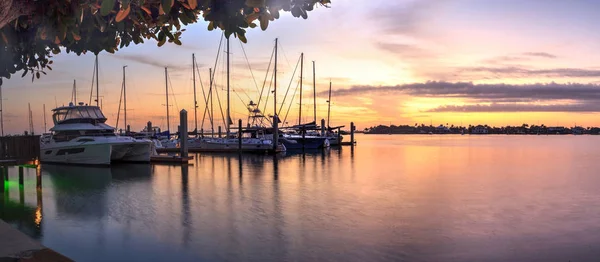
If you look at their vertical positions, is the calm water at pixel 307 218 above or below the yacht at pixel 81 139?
below

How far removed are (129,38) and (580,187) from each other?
25.3 metres

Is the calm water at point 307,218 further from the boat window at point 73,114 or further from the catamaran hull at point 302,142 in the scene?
the catamaran hull at point 302,142

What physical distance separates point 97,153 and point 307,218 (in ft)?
75.2

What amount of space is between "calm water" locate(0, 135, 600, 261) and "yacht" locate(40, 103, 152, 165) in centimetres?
580

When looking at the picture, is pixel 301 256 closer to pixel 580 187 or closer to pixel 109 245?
pixel 109 245

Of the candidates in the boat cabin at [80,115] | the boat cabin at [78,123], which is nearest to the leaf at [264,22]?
the boat cabin at [78,123]

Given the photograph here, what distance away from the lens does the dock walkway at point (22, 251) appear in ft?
22.2

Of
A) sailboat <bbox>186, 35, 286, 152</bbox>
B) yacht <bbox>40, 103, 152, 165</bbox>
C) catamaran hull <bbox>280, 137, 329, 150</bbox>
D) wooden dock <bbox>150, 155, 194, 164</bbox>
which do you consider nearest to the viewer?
yacht <bbox>40, 103, 152, 165</bbox>

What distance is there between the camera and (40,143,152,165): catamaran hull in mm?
32875

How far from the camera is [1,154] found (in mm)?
19000

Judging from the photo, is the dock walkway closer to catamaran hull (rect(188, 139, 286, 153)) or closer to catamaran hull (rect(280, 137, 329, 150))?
catamaran hull (rect(188, 139, 286, 153))

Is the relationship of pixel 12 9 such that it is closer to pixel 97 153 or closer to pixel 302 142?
pixel 97 153

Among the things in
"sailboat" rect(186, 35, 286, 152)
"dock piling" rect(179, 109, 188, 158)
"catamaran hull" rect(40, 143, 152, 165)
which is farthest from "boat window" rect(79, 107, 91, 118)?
"sailboat" rect(186, 35, 286, 152)

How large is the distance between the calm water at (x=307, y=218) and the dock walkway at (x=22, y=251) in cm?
245
